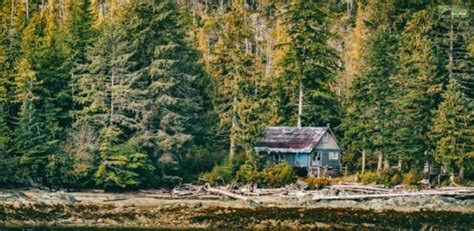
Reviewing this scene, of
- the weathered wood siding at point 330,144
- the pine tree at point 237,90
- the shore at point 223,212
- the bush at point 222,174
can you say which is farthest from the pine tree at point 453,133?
the bush at point 222,174

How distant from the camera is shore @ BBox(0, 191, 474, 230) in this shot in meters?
37.1

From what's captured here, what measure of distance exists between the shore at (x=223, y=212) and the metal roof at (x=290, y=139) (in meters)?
11.7

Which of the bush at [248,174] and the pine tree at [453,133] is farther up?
the pine tree at [453,133]

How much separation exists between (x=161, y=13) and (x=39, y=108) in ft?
39.9

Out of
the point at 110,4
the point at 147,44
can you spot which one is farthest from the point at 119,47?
the point at 110,4

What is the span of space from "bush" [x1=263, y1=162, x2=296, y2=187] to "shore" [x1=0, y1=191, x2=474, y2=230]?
5.72m

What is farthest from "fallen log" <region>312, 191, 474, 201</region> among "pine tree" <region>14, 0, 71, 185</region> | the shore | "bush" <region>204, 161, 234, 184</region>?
"pine tree" <region>14, 0, 71, 185</region>

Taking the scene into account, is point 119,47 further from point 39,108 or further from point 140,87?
point 39,108

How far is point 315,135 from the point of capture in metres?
63.1

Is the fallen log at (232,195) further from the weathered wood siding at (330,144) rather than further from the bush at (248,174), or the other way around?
the weathered wood siding at (330,144)

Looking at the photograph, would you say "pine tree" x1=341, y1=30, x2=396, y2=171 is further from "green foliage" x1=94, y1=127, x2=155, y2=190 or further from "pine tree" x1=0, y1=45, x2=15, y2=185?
"pine tree" x1=0, y1=45, x2=15, y2=185

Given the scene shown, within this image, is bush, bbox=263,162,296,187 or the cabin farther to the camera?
the cabin

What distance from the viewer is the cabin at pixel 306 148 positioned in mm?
62062

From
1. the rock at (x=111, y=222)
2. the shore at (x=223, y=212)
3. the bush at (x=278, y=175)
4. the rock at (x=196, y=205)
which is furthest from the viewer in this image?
the bush at (x=278, y=175)
